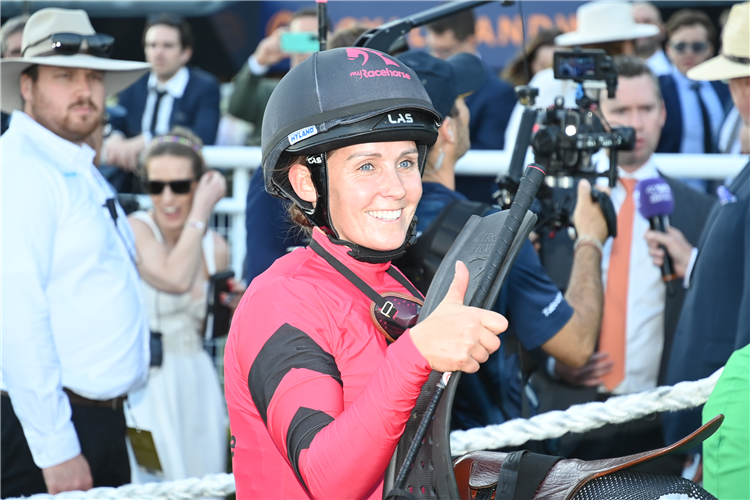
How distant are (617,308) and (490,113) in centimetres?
165

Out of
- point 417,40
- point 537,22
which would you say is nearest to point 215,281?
point 417,40

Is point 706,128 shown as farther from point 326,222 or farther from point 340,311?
point 340,311

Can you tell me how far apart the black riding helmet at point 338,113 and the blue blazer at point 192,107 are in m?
4.05

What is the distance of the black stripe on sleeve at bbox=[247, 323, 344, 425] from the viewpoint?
161cm

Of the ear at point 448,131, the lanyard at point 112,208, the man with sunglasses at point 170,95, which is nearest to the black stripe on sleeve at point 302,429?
the ear at point 448,131

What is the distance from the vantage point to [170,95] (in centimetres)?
593

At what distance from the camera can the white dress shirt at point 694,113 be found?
5.40 metres

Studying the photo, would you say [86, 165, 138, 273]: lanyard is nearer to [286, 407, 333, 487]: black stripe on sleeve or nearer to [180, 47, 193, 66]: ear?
[286, 407, 333, 487]: black stripe on sleeve

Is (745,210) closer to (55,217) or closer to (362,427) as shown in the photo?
(362,427)

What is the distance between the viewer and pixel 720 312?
348 cm

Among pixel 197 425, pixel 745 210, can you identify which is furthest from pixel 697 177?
pixel 197 425

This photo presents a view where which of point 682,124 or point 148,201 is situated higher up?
point 682,124

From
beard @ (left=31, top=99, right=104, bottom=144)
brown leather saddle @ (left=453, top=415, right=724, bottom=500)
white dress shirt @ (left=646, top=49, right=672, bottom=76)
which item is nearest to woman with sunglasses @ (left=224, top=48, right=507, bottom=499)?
brown leather saddle @ (left=453, top=415, right=724, bottom=500)

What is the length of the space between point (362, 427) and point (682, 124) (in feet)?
15.1
